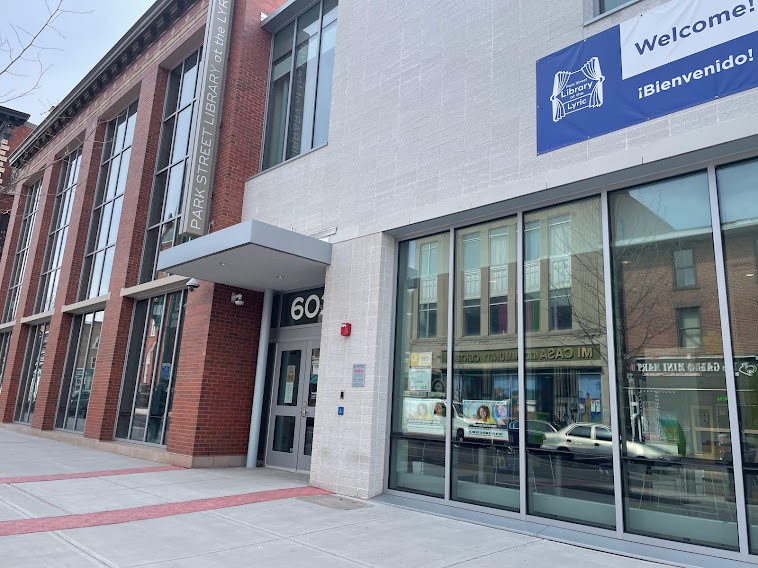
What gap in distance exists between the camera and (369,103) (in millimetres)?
9609

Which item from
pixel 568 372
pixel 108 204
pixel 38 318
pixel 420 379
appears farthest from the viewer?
pixel 38 318

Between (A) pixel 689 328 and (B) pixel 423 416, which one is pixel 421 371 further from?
(A) pixel 689 328

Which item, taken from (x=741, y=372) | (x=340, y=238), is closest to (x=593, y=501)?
(x=741, y=372)

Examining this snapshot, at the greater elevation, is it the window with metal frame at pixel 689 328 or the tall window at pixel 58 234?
the tall window at pixel 58 234

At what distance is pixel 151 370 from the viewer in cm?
1316

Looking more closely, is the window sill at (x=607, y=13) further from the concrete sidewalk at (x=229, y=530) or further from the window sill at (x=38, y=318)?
the window sill at (x=38, y=318)

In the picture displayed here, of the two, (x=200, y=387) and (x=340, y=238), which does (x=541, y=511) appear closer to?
(x=340, y=238)

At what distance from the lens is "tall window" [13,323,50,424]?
1927 centimetres

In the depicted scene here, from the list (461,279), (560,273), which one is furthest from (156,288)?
(560,273)

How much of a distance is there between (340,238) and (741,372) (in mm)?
5978

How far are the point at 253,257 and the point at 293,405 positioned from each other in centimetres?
326

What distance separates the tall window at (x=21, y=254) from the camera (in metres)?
23.3

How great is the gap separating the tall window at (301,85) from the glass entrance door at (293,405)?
4.03 meters

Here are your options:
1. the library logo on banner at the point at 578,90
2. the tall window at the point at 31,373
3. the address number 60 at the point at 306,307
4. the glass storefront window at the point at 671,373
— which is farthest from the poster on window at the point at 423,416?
the tall window at the point at 31,373
